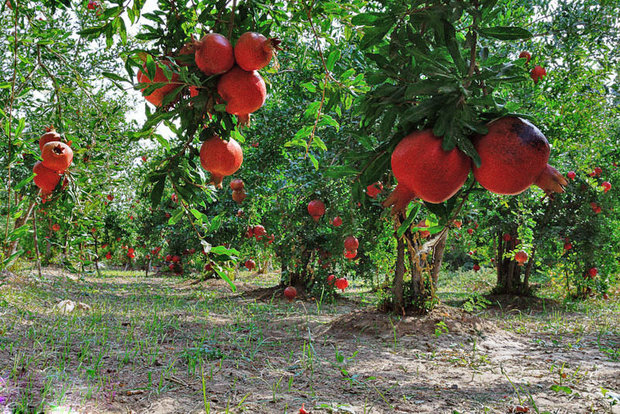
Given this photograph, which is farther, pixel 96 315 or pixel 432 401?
pixel 96 315

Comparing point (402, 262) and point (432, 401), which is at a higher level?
point (402, 262)

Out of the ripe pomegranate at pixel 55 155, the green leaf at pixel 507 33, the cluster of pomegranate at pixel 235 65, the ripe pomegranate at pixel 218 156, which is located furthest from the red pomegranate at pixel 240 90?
the ripe pomegranate at pixel 55 155

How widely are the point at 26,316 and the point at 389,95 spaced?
4.86 meters

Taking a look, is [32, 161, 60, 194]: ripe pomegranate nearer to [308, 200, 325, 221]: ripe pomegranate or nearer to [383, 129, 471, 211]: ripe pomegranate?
[383, 129, 471, 211]: ripe pomegranate

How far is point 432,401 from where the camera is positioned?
2.49m

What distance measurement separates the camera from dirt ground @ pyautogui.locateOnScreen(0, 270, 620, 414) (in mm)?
2312

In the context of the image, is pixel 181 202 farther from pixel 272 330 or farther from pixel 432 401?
pixel 272 330

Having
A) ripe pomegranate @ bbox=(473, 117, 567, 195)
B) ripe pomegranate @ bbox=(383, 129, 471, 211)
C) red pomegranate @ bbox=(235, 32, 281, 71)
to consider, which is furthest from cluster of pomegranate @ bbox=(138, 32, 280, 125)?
ripe pomegranate @ bbox=(473, 117, 567, 195)

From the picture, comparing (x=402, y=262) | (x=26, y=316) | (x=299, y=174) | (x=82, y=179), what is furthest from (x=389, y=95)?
(x=26, y=316)

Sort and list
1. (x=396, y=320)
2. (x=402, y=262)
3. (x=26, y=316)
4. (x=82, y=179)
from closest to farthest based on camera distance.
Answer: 1. (x=82, y=179)
2. (x=26, y=316)
3. (x=396, y=320)
4. (x=402, y=262)

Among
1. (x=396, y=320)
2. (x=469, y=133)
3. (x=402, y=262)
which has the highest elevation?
(x=469, y=133)

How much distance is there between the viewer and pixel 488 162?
0.68 metres

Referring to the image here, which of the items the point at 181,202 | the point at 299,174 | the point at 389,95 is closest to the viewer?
the point at 389,95

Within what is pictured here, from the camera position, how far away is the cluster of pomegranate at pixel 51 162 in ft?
5.94
